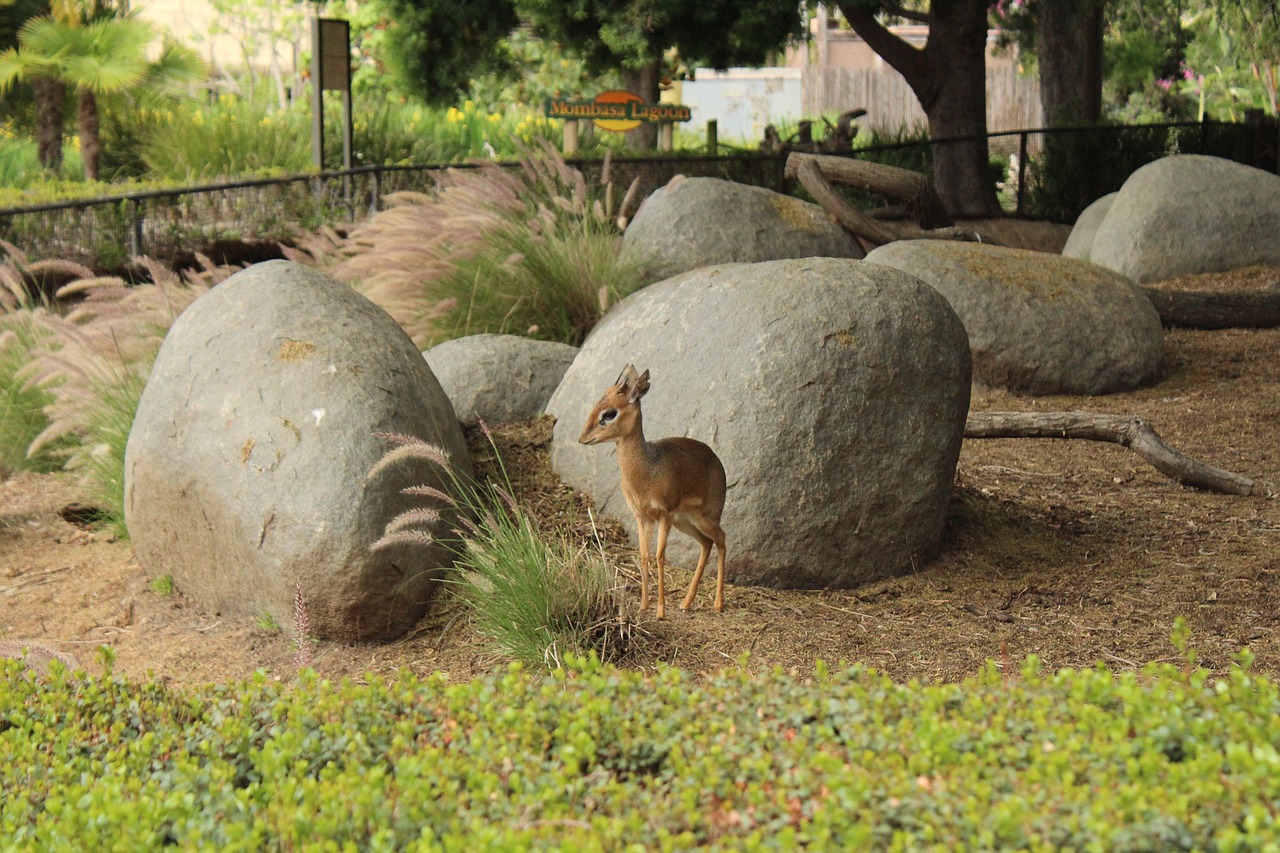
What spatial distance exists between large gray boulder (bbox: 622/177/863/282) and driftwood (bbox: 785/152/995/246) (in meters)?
1.55

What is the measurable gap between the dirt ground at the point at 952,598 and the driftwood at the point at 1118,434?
0.10 metres

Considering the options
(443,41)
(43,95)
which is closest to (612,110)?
(443,41)

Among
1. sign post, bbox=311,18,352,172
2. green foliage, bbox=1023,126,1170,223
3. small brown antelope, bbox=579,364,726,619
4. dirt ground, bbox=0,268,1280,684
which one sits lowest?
dirt ground, bbox=0,268,1280,684

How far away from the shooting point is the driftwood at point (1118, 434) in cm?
657

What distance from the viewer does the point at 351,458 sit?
5059mm

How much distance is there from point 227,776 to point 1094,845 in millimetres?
1731

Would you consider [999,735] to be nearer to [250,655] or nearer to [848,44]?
[250,655]

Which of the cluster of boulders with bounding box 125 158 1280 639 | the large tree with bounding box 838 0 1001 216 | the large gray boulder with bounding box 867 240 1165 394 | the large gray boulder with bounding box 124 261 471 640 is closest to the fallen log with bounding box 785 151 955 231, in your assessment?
the large tree with bounding box 838 0 1001 216

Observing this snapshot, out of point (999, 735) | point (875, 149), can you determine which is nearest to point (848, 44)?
point (875, 149)

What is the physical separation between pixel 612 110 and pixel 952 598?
993cm

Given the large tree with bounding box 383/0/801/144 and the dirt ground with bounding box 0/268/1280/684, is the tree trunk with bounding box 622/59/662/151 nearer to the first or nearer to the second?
the large tree with bounding box 383/0/801/144

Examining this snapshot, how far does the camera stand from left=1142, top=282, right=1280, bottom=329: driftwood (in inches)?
399

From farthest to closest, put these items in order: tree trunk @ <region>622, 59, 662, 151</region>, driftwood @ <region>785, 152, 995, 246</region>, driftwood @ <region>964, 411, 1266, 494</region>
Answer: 1. tree trunk @ <region>622, 59, 662, 151</region>
2. driftwood @ <region>785, 152, 995, 246</region>
3. driftwood @ <region>964, 411, 1266, 494</region>

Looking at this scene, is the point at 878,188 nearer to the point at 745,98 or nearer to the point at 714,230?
the point at 714,230
